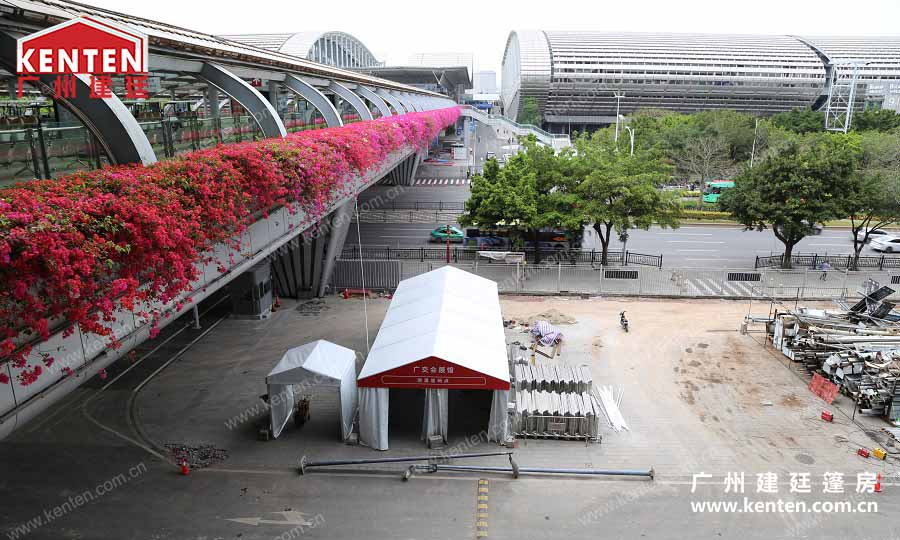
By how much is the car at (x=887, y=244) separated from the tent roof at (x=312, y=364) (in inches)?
1159

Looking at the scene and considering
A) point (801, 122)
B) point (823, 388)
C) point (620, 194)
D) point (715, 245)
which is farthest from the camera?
point (801, 122)

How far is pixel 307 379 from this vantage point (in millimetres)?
12445

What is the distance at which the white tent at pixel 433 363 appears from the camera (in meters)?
11.9

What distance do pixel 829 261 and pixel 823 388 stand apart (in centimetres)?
1572

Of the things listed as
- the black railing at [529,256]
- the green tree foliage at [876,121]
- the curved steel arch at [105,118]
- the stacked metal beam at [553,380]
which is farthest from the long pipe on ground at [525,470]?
the green tree foliage at [876,121]

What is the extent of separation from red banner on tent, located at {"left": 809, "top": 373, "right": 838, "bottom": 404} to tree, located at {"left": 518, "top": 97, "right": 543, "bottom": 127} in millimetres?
78956

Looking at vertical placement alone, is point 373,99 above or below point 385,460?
above

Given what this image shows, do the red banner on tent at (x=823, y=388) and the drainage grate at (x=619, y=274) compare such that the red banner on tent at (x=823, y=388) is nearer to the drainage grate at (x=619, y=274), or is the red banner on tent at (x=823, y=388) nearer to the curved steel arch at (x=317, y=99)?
the drainage grate at (x=619, y=274)

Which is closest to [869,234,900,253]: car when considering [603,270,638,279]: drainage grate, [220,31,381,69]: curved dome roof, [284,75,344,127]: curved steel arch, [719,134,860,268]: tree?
[719,134,860,268]: tree

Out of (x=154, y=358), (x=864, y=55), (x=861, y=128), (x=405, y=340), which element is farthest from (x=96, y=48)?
(x=864, y=55)

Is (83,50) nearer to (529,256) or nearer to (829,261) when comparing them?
(529,256)

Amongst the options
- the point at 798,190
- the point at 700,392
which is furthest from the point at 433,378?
the point at 798,190

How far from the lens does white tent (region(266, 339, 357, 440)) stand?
40.8 feet

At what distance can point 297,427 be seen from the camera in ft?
43.1
